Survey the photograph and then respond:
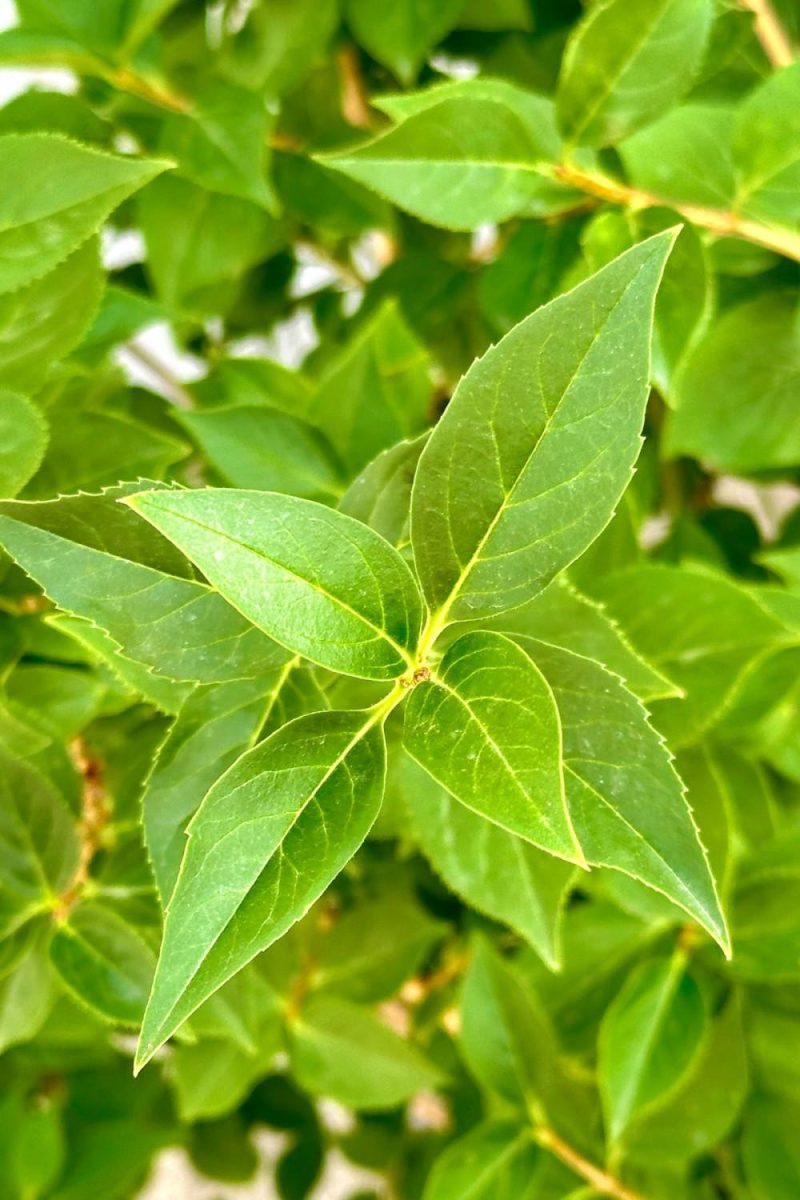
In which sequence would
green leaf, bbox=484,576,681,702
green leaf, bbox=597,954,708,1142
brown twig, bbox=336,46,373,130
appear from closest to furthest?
green leaf, bbox=484,576,681,702, green leaf, bbox=597,954,708,1142, brown twig, bbox=336,46,373,130

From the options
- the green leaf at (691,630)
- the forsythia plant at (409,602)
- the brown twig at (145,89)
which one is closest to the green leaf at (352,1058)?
the forsythia plant at (409,602)

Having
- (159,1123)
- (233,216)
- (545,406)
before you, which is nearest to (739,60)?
(233,216)

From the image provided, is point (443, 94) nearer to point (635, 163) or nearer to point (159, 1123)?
point (635, 163)

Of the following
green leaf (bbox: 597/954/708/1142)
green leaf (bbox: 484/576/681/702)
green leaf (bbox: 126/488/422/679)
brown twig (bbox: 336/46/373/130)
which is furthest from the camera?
brown twig (bbox: 336/46/373/130)

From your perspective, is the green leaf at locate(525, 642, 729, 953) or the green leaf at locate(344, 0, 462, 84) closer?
the green leaf at locate(525, 642, 729, 953)

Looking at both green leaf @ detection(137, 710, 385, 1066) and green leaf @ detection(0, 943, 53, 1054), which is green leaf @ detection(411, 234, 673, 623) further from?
green leaf @ detection(0, 943, 53, 1054)

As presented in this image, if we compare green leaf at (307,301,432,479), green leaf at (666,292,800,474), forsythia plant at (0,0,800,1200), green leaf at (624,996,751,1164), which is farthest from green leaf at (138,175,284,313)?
green leaf at (624,996,751,1164)

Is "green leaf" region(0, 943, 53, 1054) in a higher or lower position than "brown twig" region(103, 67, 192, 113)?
lower

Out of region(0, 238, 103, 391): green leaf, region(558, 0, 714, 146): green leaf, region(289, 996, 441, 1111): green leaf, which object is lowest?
region(289, 996, 441, 1111): green leaf
